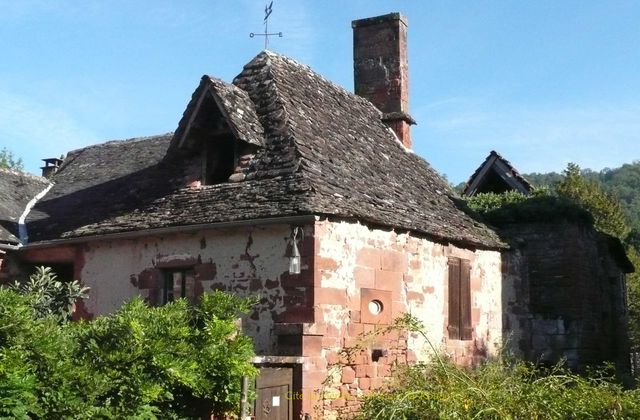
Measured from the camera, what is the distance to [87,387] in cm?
774

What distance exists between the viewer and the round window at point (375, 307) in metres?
12.1

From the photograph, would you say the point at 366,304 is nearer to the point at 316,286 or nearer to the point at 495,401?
the point at 316,286

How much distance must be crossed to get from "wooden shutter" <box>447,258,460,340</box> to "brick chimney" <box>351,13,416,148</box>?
4529 millimetres

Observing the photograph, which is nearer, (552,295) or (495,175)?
(552,295)

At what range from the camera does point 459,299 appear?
14688 mm

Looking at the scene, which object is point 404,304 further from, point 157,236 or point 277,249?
point 157,236

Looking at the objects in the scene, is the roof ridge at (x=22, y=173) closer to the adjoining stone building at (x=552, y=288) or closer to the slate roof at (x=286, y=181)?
the slate roof at (x=286, y=181)

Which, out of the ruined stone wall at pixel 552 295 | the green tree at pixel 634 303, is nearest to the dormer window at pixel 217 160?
the ruined stone wall at pixel 552 295

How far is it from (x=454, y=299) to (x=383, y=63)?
6.84 meters

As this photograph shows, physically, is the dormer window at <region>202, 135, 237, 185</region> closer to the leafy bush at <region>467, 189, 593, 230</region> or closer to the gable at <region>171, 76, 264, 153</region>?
the gable at <region>171, 76, 264, 153</region>

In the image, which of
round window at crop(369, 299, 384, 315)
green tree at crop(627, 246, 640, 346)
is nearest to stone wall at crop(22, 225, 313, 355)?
round window at crop(369, 299, 384, 315)

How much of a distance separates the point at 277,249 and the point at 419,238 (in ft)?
10.1

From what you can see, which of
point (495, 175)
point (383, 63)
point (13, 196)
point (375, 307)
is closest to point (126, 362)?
point (375, 307)

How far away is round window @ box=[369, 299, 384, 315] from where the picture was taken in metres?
12.1
